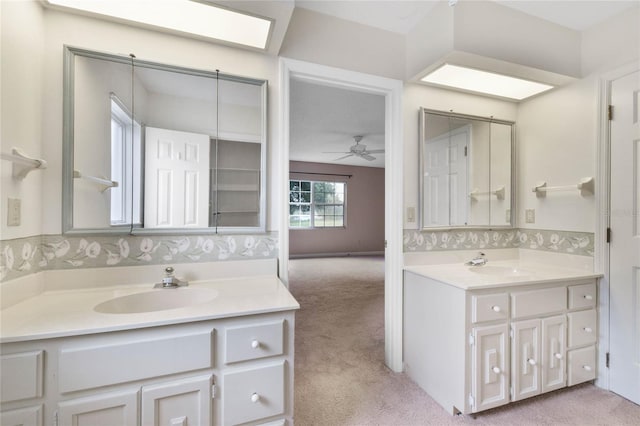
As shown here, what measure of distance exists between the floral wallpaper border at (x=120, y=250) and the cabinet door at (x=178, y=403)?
0.64 m

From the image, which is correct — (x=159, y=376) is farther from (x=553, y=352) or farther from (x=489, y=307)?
(x=553, y=352)

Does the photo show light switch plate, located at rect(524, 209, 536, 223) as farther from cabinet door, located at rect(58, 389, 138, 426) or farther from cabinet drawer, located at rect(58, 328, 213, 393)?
cabinet door, located at rect(58, 389, 138, 426)

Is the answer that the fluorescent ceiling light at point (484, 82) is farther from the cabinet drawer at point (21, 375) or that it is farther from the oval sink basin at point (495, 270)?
the cabinet drawer at point (21, 375)

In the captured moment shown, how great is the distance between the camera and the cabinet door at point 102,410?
0.91 m

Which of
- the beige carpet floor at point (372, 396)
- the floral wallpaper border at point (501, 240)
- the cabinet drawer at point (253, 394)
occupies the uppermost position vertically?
the floral wallpaper border at point (501, 240)

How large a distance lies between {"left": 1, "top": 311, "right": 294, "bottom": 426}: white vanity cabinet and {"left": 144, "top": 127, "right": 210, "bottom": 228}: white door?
0.66 m

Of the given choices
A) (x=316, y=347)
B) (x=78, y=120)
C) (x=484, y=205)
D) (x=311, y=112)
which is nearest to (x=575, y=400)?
(x=484, y=205)

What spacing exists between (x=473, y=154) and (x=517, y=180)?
0.50 meters

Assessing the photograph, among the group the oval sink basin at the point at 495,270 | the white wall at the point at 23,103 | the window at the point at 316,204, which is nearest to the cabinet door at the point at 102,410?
the white wall at the point at 23,103

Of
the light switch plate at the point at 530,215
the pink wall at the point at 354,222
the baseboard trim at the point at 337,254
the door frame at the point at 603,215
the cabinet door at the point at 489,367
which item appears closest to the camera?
the cabinet door at the point at 489,367

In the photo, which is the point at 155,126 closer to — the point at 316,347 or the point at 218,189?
the point at 218,189

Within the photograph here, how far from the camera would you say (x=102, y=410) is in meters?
0.94

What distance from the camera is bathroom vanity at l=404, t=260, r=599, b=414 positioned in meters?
1.49

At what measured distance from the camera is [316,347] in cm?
238
